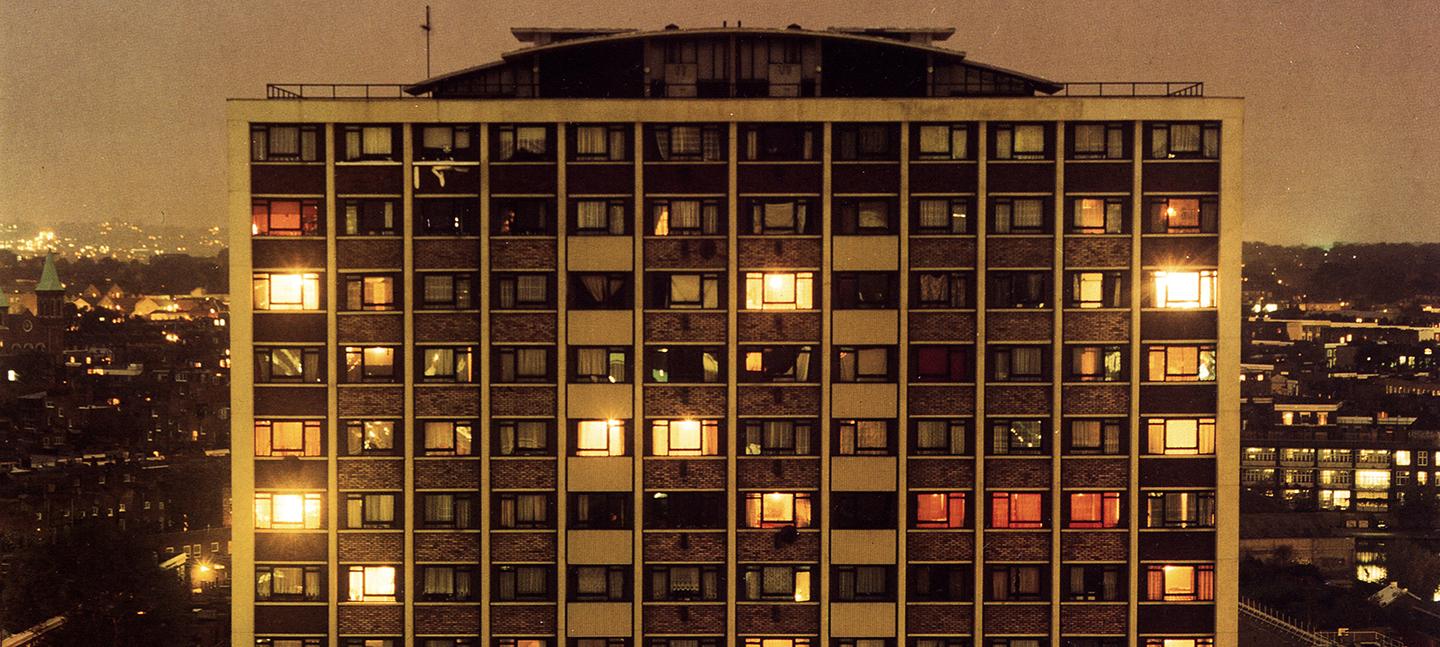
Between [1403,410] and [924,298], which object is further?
[1403,410]

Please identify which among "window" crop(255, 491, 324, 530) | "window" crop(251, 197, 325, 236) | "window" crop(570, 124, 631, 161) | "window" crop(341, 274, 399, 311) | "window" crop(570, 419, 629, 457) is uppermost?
"window" crop(570, 124, 631, 161)

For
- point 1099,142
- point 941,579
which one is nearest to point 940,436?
point 941,579

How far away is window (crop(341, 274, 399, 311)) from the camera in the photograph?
42562 mm

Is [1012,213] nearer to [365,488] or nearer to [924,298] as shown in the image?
[924,298]

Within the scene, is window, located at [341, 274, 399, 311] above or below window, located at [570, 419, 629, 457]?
above

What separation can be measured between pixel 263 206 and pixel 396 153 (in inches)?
187

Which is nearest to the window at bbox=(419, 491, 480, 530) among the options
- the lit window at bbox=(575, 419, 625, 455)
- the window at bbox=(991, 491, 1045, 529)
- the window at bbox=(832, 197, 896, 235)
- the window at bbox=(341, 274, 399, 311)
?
the lit window at bbox=(575, 419, 625, 455)

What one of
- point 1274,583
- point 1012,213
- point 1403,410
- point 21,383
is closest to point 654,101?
point 1012,213

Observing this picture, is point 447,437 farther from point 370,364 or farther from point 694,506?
point 694,506

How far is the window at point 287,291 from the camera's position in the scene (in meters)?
42.6

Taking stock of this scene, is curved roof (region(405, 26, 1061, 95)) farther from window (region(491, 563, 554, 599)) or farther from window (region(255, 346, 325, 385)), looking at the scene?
window (region(491, 563, 554, 599))

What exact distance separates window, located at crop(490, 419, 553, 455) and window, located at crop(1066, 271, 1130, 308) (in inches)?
704

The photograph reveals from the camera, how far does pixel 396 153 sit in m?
42.5

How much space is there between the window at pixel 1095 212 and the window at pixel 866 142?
621 centimetres
